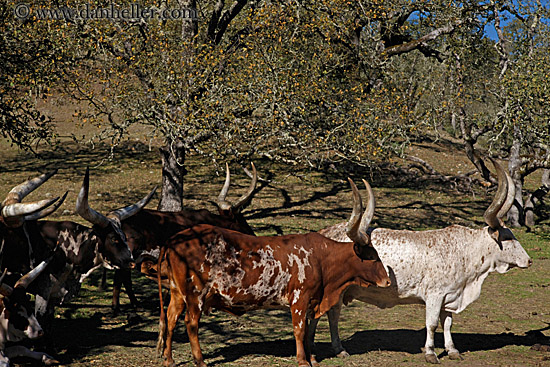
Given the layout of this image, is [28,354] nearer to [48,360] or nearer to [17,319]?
[48,360]

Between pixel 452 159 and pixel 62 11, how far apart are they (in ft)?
73.9

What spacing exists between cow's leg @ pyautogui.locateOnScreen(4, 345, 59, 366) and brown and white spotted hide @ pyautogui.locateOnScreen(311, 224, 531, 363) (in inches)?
151

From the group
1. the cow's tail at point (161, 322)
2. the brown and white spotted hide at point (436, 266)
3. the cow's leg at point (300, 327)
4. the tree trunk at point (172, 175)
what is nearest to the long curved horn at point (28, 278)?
the cow's tail at point (161, 322)

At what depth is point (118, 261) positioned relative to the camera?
30.5 ft

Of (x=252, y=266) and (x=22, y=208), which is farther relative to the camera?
(x=252, y=266)

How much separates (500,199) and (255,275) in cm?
405

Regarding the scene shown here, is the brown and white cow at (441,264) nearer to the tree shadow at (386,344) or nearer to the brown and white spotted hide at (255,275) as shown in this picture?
the tree shadow at (386,344)

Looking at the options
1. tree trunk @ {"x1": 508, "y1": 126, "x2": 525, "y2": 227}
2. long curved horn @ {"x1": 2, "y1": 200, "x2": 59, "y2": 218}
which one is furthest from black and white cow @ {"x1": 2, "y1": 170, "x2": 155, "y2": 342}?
tree trunk @ {"x1": 508, "y1": 126, "x2": 525, "y2": 227}

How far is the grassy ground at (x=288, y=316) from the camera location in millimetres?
9570

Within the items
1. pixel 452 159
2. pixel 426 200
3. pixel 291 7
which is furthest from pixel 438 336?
pixel 452 159

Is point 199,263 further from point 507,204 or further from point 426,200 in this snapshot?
point 426,200

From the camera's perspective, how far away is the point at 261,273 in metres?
8.75

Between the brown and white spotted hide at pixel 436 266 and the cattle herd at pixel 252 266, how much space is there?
2 cm

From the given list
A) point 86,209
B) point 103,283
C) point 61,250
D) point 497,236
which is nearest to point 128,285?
point 103,283
